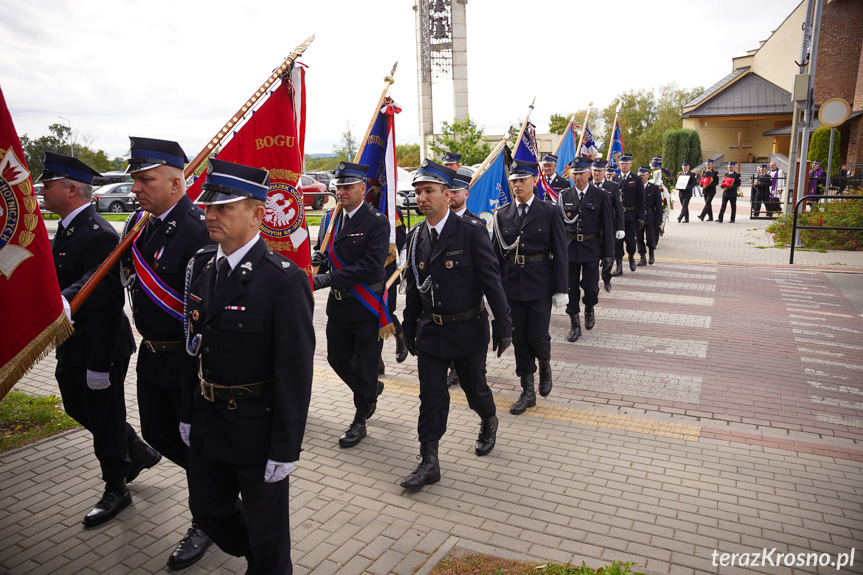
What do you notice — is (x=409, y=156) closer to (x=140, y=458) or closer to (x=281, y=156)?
(x=281, y=156)

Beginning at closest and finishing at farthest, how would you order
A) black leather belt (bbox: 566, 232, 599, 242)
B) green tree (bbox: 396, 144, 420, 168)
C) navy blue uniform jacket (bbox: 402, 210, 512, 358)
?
navy blue uniform jacket (bbox: 402, 210, 512, 358) < black leather belt (bbox: 566, 232, 599, 242) < green tree (bbox: 396, 144, 420, 168)

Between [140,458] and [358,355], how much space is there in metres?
1.89

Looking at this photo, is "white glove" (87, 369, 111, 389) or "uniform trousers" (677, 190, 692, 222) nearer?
"white glove" (87, 369, 111, 389)

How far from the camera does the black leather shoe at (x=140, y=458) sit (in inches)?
186

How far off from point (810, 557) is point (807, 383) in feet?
11.9

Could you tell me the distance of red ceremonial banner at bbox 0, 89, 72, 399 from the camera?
337 centimetres

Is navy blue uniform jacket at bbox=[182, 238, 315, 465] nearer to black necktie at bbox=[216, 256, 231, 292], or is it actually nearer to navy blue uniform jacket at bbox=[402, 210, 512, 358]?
black necktie at bbox=[216, 256, 231, 292]

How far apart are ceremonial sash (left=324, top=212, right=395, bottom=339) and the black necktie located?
2.40 meters

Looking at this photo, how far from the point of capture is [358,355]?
5613 millimetres

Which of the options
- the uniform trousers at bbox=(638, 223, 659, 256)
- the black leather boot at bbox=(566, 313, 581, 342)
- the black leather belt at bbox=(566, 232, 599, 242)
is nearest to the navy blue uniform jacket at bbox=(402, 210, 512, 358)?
the black leather boot at bbox=(566, 313, 581, 342)

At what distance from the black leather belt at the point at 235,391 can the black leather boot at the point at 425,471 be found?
1863 mm

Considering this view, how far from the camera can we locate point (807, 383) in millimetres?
6820

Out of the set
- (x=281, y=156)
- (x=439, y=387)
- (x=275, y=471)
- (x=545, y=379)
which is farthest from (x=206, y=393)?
(x=545, y=379)

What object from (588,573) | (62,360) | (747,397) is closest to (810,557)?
(588,573)
